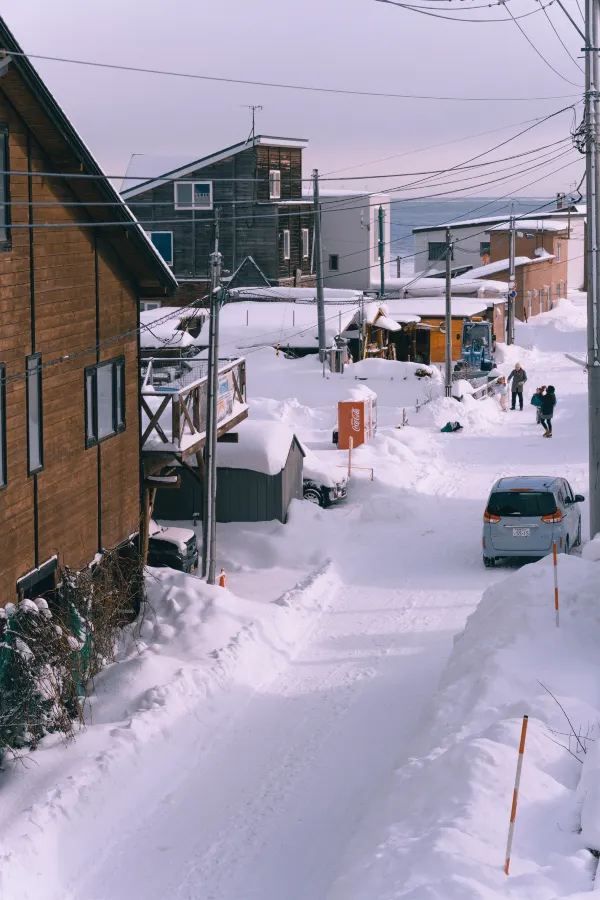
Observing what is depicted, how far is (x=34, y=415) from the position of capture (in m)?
16.6

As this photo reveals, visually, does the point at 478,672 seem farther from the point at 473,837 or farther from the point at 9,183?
the point at 9,183

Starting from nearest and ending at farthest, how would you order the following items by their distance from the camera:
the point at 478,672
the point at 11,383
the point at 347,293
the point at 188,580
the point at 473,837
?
the point at 473,837 < the point at 478,672 < the point at 11,383 < the point at 188,580 < the point at 347,293

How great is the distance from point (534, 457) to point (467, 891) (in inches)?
1023

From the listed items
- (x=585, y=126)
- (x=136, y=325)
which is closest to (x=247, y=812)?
(x=136, y=325)

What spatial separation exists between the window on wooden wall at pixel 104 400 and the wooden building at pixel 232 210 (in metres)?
40.4

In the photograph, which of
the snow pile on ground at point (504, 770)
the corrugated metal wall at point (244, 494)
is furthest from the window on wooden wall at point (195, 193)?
the snow pile on ground at point (504, 770)

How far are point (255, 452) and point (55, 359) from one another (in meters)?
7.73

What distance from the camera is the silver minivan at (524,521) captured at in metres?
22.3

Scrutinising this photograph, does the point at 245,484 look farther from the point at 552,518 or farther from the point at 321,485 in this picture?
the point at 552,518

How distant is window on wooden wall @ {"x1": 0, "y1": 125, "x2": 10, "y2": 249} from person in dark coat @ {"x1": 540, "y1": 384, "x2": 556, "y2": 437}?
22.6 meters

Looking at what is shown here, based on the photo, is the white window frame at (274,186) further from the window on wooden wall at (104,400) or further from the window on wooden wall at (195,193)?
the window on wooden wall at (104,400)

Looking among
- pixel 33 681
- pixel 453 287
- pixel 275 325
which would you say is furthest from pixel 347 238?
→ pixel 33 681

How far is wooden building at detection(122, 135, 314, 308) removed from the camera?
201 ft

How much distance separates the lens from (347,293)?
58000 mm
